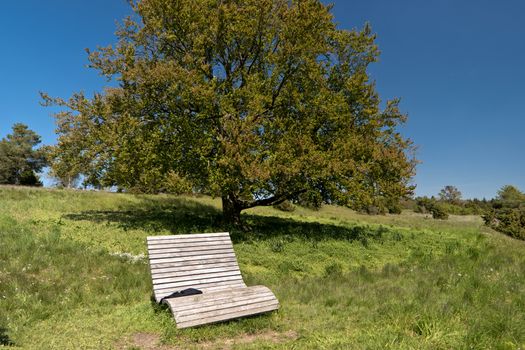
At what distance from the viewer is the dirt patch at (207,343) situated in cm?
562

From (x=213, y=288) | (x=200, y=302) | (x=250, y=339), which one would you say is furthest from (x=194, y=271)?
(x=250, y=339)

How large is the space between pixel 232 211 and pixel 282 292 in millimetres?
10361

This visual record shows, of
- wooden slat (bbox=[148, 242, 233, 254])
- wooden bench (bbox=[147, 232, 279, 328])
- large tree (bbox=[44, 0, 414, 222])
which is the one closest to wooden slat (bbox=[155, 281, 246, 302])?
wooden bench (bbox=[147, 232, 279, 328])

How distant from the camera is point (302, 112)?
16.9 m

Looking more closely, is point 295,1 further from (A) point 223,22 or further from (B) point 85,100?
A: (B) point 85,100

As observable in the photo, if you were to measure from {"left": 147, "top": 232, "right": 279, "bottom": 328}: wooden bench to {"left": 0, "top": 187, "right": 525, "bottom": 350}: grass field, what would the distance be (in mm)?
248

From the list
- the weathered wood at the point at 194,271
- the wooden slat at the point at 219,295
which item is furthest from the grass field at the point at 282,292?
the weathered wood at the point at 194,271

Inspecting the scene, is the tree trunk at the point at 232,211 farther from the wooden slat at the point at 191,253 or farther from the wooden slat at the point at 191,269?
the wooden slat at the point at 191,269

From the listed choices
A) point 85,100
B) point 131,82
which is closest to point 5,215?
point 85,100

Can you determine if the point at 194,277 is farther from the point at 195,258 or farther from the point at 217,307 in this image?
the point at 217,307

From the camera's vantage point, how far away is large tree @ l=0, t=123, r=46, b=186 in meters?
65.1

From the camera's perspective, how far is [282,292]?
27.3ft

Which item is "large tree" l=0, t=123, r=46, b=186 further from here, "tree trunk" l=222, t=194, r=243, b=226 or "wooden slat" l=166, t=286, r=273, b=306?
"wooden slat" l=166, t=286, r=273, b=306

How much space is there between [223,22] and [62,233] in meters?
11.2
